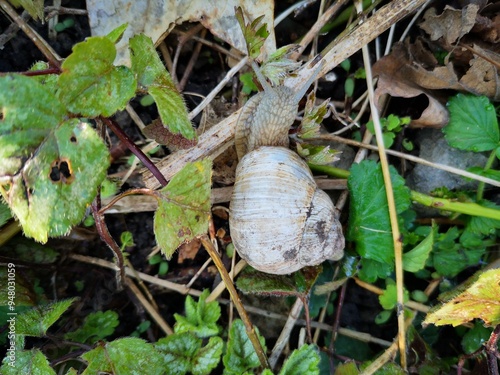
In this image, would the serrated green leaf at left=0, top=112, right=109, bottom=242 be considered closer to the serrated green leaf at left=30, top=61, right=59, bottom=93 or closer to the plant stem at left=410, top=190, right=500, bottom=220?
the serrated green leaf at left=30, top=61, right=59, bottom=93

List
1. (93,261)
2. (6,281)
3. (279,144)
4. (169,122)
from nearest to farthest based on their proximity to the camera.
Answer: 1. (169,122)
2. (6,281)
3. (279,144)
4. (93,261)

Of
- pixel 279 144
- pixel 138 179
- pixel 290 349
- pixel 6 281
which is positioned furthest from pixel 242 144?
pixel 6 281

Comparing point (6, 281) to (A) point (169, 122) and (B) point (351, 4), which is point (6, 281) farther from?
(B) point (351, 4)

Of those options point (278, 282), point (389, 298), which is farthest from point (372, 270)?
point (278, 282)

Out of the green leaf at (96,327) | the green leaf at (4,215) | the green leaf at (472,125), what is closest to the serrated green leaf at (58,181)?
the green leaf at (4,215)

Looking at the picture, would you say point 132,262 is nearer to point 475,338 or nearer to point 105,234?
point 105,234
